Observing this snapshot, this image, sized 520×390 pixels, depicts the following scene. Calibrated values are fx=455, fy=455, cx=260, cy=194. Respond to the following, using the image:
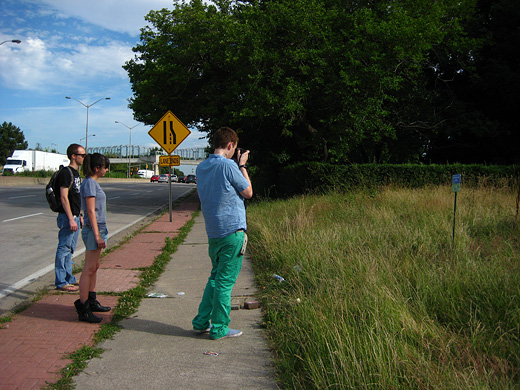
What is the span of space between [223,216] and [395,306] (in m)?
1.69

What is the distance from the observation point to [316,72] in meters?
17.3

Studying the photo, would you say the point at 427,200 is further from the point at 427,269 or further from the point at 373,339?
the point at 373,339

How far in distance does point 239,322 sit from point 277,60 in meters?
14.2

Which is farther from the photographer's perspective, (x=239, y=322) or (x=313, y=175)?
(x=313, y=175)

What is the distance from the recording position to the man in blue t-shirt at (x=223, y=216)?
410 cm

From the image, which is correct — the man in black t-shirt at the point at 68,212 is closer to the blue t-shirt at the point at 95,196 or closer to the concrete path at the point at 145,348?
the concrete path at the point at 145,348

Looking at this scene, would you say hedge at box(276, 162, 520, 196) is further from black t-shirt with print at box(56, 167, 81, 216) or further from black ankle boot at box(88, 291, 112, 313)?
black ankle boot at box(88, 291, 112, 313)

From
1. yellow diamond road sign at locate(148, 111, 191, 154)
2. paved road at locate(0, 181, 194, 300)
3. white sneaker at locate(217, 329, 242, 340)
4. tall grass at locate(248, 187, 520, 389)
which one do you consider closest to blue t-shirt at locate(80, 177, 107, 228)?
white sneaker at locate(217, 329, 242, 340)

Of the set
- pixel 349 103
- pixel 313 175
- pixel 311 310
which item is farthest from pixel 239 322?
pixel 349 103

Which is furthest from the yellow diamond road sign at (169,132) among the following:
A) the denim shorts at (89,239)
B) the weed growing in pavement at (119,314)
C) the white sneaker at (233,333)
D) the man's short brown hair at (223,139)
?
the white sneaker at (233,333)

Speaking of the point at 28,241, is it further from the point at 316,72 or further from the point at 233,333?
the point at 316,72

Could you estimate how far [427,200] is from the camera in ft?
34.1

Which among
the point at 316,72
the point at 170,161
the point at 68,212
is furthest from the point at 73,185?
the point at 316,72

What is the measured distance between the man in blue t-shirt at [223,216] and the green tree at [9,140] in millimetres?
114425
